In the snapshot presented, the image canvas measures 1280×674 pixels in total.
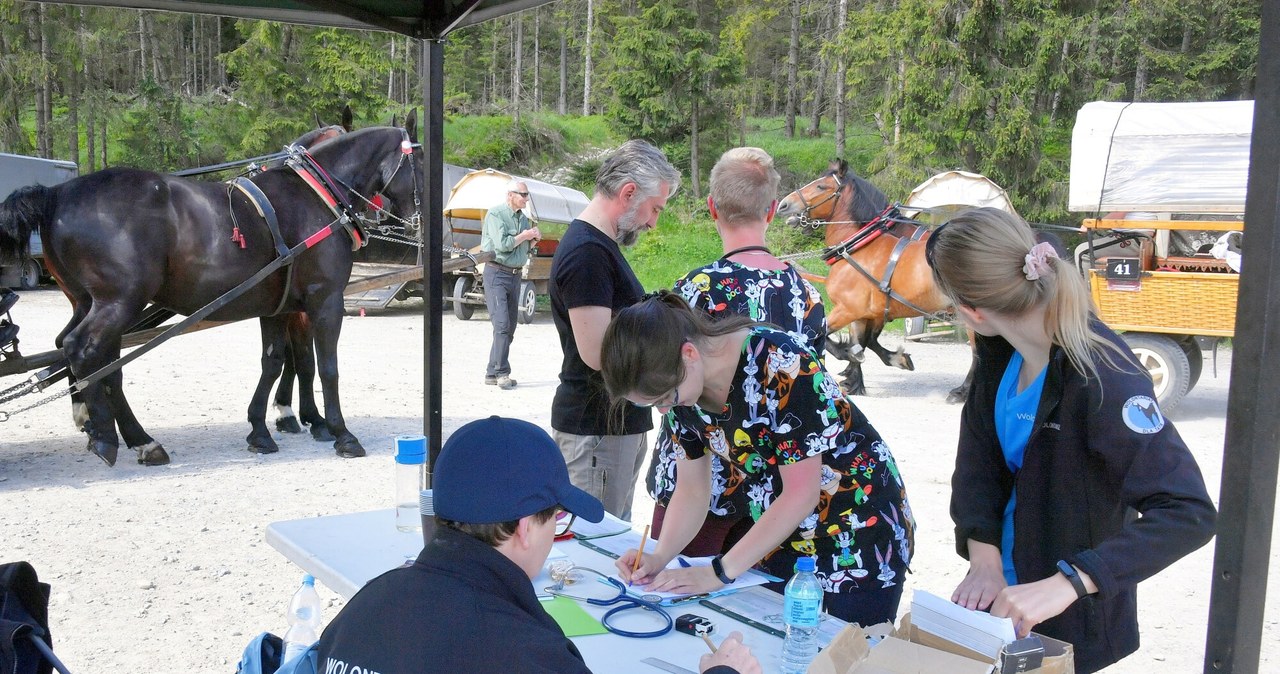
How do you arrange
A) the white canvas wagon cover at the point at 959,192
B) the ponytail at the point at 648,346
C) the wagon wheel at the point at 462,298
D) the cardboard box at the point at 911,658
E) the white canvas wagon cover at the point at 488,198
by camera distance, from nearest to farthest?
the cardboard box at the point at 911,658
the ponytail at the point at 648,346
the white canvas wagon cover at the point at 959,192
the wagon wheel at the point at 462,298
the white canvas wagon cover at the point at 488,198

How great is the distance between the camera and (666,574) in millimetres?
2482

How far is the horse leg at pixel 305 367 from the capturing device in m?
7.45

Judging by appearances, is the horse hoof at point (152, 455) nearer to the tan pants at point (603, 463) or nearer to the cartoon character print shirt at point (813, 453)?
the tan pants at point (603, 463)

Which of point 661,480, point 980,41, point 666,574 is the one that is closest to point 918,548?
point 661,480

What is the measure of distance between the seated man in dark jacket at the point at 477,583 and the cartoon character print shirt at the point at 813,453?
0.72 meters

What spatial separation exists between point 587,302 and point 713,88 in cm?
2506

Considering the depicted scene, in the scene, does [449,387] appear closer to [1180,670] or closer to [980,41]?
[1180,670]

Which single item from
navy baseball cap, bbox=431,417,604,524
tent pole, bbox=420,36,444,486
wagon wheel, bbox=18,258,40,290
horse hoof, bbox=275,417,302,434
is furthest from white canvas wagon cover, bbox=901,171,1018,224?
wagon wheel, bbox=18,258,40,290

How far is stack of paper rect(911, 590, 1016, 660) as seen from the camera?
66.2 inches

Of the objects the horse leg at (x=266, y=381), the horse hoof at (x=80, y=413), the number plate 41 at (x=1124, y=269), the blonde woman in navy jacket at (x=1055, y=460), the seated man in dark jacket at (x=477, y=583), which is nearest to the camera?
the seated man in dark jacket at (x=477, y=583)

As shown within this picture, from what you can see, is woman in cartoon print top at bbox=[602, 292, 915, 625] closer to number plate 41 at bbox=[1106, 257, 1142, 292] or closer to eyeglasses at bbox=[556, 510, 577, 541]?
eyeglasses at bbox=[556, 510, 577, 541]

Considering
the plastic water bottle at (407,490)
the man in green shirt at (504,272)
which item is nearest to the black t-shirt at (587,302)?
the plastic water bottle at (407,490)

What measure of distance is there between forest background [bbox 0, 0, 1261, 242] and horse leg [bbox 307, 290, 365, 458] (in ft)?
50.2

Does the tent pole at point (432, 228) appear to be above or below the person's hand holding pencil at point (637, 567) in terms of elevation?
above
